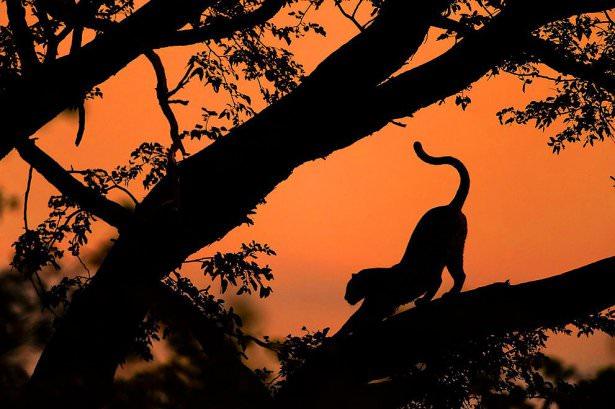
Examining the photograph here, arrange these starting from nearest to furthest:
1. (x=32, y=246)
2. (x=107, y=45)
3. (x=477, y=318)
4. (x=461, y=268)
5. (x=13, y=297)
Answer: (x=13, y=297), (x=477, y=318), (x=107, y=45), (x=461, y=268), (x=32, y=246)

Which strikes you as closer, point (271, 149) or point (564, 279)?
point (564, 279)

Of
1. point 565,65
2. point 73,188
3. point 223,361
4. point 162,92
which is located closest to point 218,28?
point 162,92

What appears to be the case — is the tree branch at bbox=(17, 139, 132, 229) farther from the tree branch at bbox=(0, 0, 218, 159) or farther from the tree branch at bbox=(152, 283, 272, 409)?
the tree branch at bbox=(152, 283, 272, 409)

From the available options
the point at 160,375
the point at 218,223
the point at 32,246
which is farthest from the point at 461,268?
the point at 160,375

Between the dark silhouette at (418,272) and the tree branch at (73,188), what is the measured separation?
201 centimetres

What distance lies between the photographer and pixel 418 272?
5684 millimetres

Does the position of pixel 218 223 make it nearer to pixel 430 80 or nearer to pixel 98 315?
pixel 98 315

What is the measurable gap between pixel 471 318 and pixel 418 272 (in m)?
2.45

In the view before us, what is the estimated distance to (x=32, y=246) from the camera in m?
6.79

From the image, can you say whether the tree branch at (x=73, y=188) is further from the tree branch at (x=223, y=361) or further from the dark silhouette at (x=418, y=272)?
the tree branch at (x=223, y=361)

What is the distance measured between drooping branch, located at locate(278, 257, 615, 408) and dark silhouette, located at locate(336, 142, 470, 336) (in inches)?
88.8

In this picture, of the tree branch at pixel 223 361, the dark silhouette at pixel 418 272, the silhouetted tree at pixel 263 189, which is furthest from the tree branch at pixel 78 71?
the dark silhouette at pixel 418 272

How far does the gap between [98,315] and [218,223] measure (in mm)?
1017

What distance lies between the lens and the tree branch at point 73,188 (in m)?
5.16
